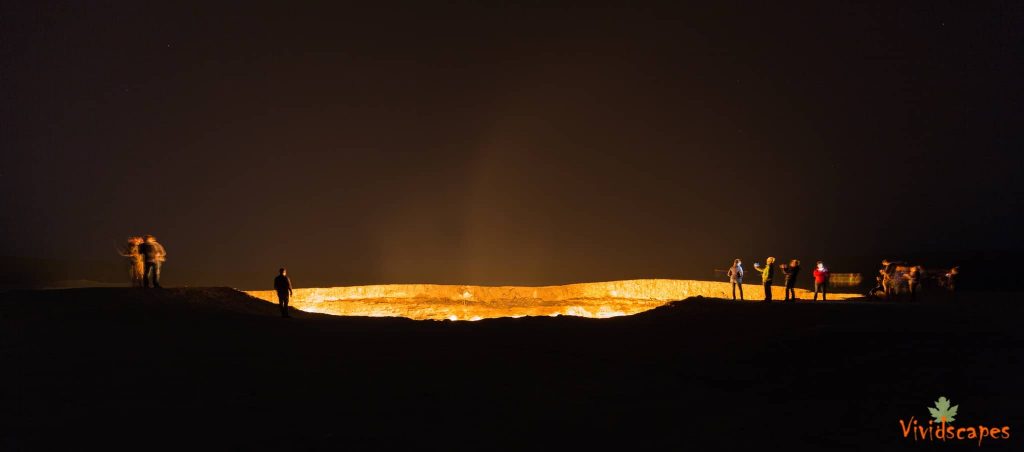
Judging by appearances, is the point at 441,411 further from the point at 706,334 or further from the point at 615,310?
the point at 615,310

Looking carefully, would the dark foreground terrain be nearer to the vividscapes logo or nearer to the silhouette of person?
the vividscapes logo

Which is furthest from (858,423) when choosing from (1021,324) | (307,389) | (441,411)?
(1021,324)

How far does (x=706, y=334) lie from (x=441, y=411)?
240 inches

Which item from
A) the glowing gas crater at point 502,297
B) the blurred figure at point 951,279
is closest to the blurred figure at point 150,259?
the glowing gas crater at point 502,297

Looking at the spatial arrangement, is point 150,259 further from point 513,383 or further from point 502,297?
point 502,297

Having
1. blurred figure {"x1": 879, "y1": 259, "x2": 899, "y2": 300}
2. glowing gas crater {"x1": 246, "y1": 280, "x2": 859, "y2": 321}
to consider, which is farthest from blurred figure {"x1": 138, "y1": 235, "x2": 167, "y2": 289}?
blurred figure {"x1": 879, "y1": 259, "x2": 899, "y2": 300}

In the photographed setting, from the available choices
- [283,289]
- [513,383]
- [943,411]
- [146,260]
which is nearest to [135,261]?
[146,260]

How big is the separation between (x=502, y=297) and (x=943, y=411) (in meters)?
25.2

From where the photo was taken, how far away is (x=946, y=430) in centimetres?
526

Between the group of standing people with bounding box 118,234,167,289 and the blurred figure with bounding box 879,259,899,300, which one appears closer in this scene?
the group of standing people with bounding box 118,234,167,289

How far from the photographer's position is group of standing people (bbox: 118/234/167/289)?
17031 millimetres

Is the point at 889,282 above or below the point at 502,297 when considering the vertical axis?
above

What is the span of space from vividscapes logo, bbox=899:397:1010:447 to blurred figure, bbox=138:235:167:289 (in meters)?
17.7

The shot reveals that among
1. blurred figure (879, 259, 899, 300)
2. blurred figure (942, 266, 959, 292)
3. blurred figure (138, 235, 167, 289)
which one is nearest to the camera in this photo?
blurred figure (138, 235, 167, 289)
